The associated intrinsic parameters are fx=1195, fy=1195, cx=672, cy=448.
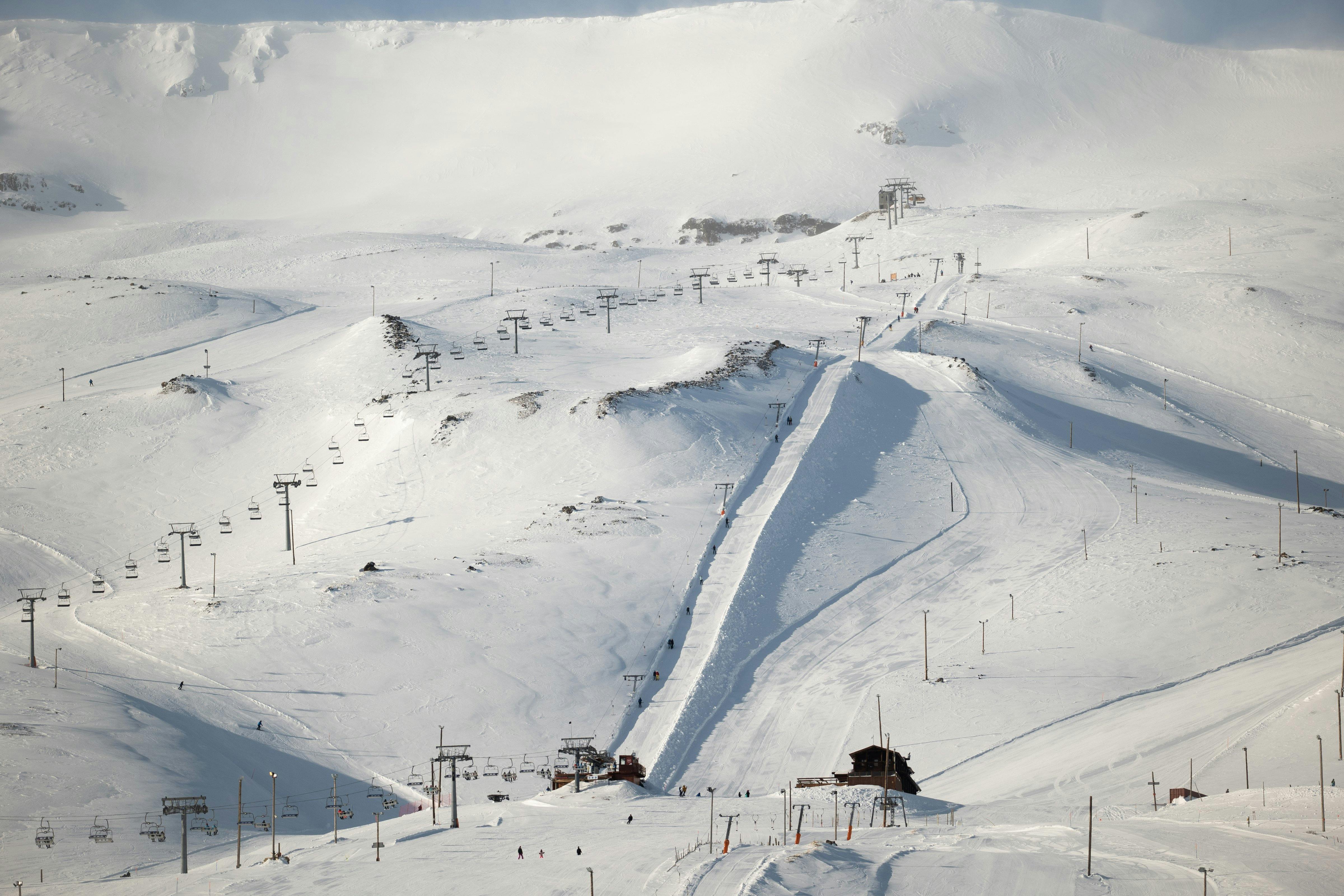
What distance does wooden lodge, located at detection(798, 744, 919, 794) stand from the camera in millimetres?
43562

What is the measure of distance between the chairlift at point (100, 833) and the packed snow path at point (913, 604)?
19.7 meters

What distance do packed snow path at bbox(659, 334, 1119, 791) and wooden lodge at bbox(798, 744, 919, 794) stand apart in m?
2.16

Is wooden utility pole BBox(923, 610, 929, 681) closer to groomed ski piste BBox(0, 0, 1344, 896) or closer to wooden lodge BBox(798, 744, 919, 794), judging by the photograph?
groomed ski piste BBox(0, 0, 1344, 896)

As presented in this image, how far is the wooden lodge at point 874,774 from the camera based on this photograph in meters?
43.6

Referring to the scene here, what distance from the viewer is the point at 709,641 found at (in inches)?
2243

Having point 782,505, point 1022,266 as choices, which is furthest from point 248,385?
point 1022,266

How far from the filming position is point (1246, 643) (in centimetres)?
5241

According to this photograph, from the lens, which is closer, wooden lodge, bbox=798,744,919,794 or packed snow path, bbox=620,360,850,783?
wooden lodge, bbox=798,744,919,794

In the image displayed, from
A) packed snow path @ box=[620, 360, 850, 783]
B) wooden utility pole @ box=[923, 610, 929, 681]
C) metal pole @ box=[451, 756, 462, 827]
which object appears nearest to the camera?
metal pole @ box=[451, 756, 462, 827]

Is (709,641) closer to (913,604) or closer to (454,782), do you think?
(913,604)

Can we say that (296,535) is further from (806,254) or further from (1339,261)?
(1339,261)

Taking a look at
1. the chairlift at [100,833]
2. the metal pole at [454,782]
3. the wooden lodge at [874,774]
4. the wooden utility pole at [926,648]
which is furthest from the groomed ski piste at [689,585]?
the wooden lodge at [874,774]

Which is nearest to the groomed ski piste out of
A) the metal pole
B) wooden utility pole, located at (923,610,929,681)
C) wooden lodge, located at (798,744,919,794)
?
wooden utility pole, located at (923,610,929,681)

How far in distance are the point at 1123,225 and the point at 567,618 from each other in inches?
4349
